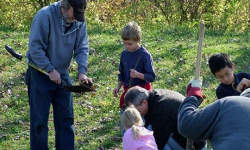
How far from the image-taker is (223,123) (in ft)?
11.2

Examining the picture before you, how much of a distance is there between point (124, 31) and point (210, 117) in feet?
8.15

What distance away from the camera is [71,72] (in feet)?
29.9

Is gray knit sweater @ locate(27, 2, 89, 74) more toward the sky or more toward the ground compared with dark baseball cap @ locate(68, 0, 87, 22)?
more toward the ground

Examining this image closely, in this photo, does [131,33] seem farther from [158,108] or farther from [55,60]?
[158,108]

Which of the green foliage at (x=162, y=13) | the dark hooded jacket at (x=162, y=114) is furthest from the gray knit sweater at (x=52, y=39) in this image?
the green foliage at (x=162, y=13)

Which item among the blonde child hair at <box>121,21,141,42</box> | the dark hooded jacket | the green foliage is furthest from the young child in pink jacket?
the green foliage

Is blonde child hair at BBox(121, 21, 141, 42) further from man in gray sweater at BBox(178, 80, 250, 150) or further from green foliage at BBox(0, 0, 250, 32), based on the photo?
green foliage at BBox(0, 0, 250, 32)

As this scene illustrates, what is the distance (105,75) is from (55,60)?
3609 mm

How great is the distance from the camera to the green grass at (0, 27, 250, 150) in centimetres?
683

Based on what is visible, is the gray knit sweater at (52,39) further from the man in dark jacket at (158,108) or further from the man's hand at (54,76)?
the man in dark jacket at (158,108)

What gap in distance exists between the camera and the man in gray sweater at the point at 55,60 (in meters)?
5.24

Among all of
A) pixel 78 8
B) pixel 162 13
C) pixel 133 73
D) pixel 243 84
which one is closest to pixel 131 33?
pixel 133 73

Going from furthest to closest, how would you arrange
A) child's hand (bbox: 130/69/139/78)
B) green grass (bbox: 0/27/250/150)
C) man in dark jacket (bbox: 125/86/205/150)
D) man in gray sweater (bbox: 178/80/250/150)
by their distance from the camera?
green grass (bbox: 0/27/250/150) → child's hand (bbox: 130/69/139/78) → man in dark jacket (bbox: 125/86/205/150) → man in gray sweater (bbox: 178/80/250/150)

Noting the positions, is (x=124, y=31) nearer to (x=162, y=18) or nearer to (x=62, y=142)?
(x=62, y=142)
